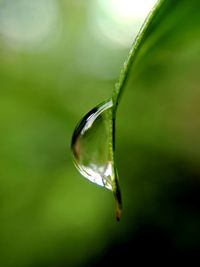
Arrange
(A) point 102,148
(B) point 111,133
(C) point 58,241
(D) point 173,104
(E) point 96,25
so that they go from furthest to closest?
(E) point 96,25
(D) point 173,104
(C) point 58,241
(A) point 102,148
(B) point 111,133

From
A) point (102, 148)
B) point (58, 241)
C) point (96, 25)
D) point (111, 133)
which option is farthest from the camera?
point (96, 25)

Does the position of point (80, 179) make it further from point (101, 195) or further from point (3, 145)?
point (3, 145)

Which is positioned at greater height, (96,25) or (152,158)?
(96,25)

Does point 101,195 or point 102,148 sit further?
point 101,195

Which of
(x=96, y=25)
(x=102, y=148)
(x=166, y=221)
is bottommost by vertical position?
(x=166, y=221)

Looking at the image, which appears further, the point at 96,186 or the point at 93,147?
the point at 96,186

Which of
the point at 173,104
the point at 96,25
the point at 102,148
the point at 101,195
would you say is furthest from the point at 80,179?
the point at 102,148

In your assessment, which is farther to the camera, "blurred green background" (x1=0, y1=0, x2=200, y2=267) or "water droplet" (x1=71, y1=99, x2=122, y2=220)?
"blurred green background" (x1=0, y1=0, x2=200, y2=267)

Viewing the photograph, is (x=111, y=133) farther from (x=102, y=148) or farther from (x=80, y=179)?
(x=80, y=179)

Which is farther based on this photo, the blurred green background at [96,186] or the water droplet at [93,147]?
the blurred green background at [96,186]

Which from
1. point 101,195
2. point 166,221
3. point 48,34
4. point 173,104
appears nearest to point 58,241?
point 101,195
